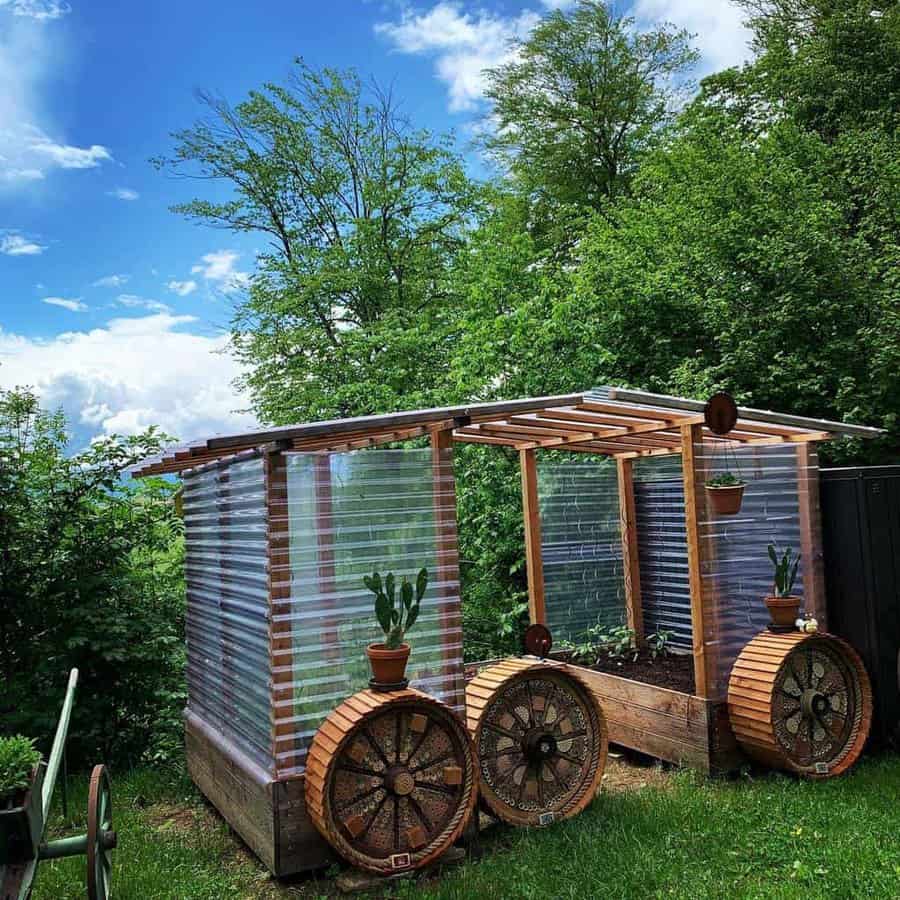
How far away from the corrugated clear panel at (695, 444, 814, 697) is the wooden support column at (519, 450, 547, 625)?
4.76 feet

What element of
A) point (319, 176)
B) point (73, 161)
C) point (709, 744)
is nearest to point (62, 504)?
point (709, 744)

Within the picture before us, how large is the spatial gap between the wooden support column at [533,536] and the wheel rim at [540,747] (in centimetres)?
186

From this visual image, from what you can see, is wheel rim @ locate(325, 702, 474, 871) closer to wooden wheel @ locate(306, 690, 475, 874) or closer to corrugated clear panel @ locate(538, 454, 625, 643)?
wooden wheel @ locate(306, 690, 475, 874)

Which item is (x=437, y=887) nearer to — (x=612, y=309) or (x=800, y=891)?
(x=800, y=891)

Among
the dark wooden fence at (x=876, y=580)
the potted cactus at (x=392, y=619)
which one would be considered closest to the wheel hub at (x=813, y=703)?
the dark wooden fence at (x=876, y=580)

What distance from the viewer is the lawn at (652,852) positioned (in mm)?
3783

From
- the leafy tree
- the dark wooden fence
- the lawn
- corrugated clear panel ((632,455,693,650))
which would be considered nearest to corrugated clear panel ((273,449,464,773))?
the lawn

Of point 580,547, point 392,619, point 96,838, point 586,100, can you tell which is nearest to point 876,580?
point 580,547

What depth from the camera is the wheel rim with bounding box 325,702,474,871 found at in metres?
3.85

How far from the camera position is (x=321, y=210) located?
15953 millimetres

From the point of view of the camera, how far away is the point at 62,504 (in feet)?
22.0

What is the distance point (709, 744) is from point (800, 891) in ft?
4.87

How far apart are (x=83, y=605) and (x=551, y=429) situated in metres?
3.62

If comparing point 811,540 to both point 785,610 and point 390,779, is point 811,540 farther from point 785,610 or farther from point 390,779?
point 390,779
